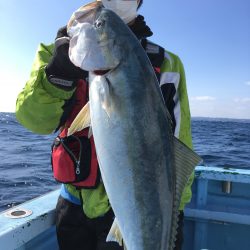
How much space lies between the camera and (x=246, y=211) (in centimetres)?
A: 495

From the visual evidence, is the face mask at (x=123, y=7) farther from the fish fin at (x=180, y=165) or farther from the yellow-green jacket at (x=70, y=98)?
the fish fin at (x=180, y=165)

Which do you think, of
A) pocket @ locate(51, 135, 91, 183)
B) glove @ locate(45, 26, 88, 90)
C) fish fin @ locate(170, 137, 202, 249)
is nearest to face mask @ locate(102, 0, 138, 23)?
glove @ locate(45, 26, 88, 90)

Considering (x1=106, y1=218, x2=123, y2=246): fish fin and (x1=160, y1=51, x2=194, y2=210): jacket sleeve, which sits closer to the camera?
(x1=106, y1=218, x2=123, y2=246): fish fin

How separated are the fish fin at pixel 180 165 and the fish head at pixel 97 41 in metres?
0.61

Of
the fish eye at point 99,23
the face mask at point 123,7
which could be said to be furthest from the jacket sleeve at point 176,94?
the fish eye at point 99,23

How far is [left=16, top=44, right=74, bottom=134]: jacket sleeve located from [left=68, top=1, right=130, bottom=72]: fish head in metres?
0.49

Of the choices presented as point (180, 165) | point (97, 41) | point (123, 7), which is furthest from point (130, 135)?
point (123, 7)

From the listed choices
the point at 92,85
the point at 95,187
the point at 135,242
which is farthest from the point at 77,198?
the point at 92,85

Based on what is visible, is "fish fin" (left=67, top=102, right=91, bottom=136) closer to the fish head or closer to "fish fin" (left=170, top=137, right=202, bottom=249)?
the fish head

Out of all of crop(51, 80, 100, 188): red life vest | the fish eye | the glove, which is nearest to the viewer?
the fish eye

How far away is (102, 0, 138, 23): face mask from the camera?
9.08ft

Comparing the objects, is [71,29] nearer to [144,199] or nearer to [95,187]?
[144,199]

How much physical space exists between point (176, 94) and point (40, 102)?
1152 mm

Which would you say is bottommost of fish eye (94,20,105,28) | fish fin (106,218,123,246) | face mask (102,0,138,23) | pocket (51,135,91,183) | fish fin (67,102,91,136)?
fish fin (106,218,123,246)
